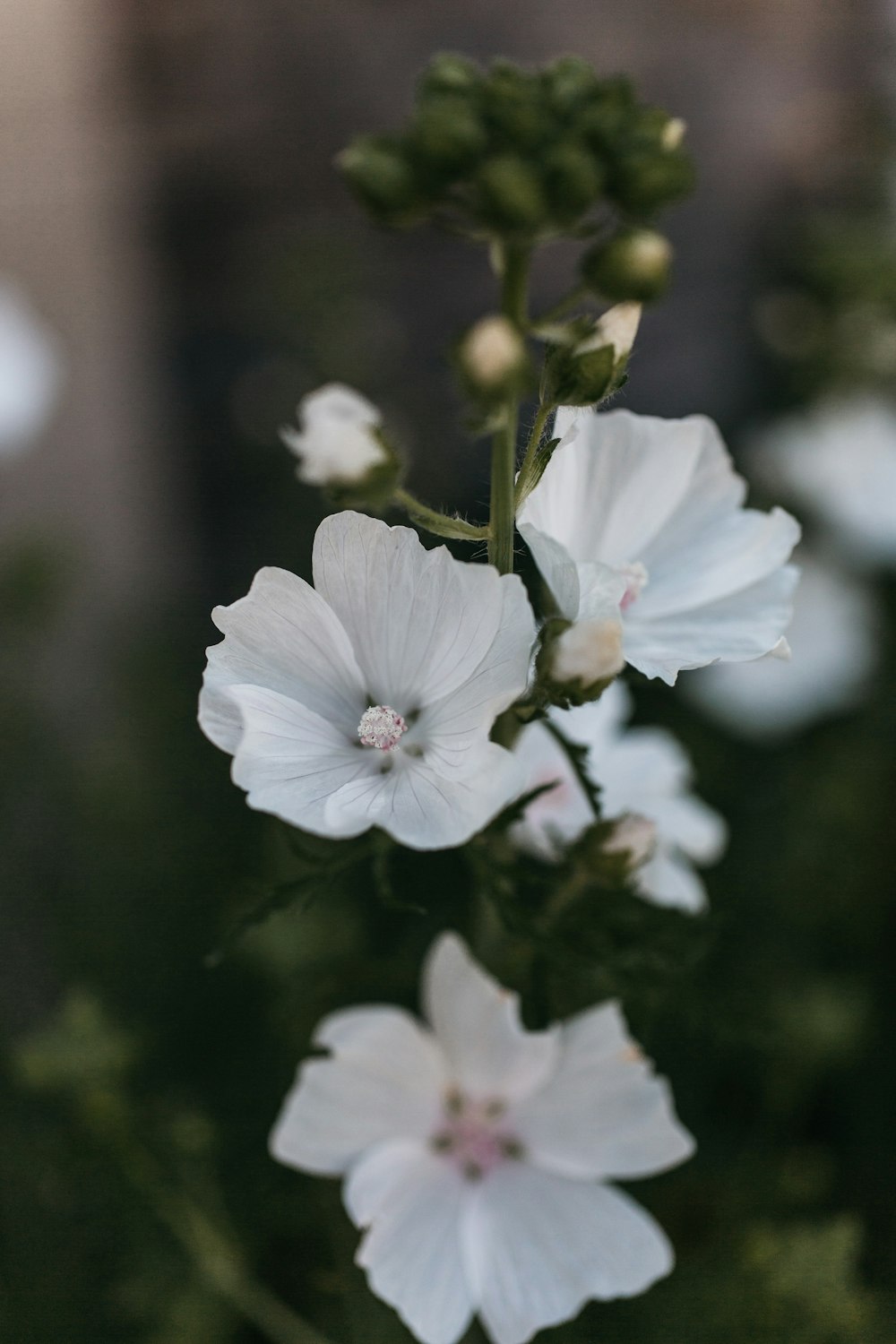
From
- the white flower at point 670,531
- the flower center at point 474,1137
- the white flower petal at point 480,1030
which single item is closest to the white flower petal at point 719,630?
the white flower at point 670,531

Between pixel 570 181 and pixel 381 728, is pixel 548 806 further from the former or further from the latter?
pixel 570 181

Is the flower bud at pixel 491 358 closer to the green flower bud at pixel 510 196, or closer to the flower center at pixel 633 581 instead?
the green flower bud at pixel 510 196

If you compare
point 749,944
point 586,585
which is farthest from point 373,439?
point 749,944

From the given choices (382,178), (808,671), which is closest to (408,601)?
(382,178)

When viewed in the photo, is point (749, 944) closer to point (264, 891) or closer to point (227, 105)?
point (264, 891)

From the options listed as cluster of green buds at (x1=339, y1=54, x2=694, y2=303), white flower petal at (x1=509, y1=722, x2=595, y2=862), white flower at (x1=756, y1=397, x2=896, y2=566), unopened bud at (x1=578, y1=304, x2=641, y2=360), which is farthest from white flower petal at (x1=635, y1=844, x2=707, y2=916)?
white flower at (x1=756, y1=397, x2=896, y2=566)

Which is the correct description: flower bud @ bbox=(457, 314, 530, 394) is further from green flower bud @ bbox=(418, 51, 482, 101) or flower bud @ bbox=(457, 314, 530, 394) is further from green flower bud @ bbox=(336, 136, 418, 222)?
green flower bud @ bbox=(418, 51, 482, 101)

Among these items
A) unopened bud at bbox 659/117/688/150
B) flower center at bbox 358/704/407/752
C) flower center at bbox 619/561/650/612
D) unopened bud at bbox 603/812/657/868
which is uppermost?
unopened bud at bbox 659/117/688/150

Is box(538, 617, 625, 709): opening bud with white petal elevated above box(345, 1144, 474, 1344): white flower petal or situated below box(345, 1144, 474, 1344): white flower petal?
above
